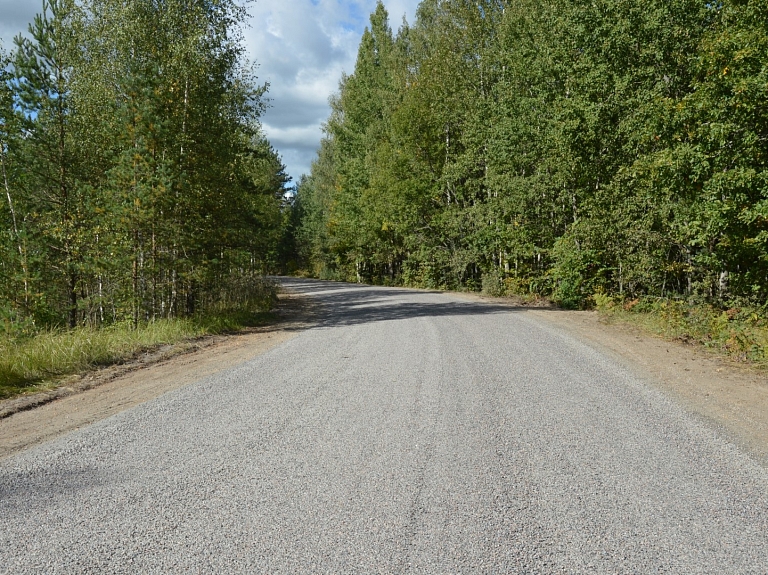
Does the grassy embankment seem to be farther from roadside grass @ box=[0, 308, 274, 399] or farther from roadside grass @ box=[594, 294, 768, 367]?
roadside grass @ box=[594, 294, 768, 367]

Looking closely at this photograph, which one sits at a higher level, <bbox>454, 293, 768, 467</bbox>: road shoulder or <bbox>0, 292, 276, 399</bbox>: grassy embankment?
<bbox>0, 292, 276, 399</bbox>: grassy embankment

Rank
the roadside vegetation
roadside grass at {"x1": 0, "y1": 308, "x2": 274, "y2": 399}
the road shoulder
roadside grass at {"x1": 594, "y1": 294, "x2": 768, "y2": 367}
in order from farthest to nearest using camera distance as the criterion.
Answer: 1. the roadside vegetation
2. roadside grass at {"x1": 594, "y1": 294, "x2": 768, "y2": 367}
3. roadside grass at {"x1": 0, "y1": 308, "x2": 274, "y2": 399}
4. the road shoulder

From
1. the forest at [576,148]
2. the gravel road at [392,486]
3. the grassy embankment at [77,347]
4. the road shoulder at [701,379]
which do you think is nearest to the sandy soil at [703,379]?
the road shoulder at [701,379]

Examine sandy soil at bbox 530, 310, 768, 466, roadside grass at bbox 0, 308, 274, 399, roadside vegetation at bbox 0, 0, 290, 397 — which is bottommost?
sandy soil at bbox 530, 310, 768, 466

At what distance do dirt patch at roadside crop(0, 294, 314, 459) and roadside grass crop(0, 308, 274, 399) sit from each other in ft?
1.12

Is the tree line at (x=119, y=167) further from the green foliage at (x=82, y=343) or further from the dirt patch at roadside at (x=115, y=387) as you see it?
the dirt patch at roadside at (x=115, y=387)

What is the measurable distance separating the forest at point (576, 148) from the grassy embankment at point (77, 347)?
11.1 meters

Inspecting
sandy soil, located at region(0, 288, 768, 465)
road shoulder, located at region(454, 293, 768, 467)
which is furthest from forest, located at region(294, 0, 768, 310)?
sandy soil, located at region(0, 288, 768, 465)

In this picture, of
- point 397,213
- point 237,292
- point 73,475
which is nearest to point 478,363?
point 73,475

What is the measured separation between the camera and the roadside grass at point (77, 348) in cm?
739

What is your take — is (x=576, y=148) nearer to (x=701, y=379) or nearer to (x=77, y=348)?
(x=701, y=379)

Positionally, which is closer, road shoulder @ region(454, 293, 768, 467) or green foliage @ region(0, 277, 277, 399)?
road shoulder @ region(454, 293, 768, 467)

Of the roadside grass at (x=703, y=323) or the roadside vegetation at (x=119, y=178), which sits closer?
the roadside grass at (x=703, y=323)

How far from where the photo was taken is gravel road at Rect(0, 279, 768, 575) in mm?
2836
